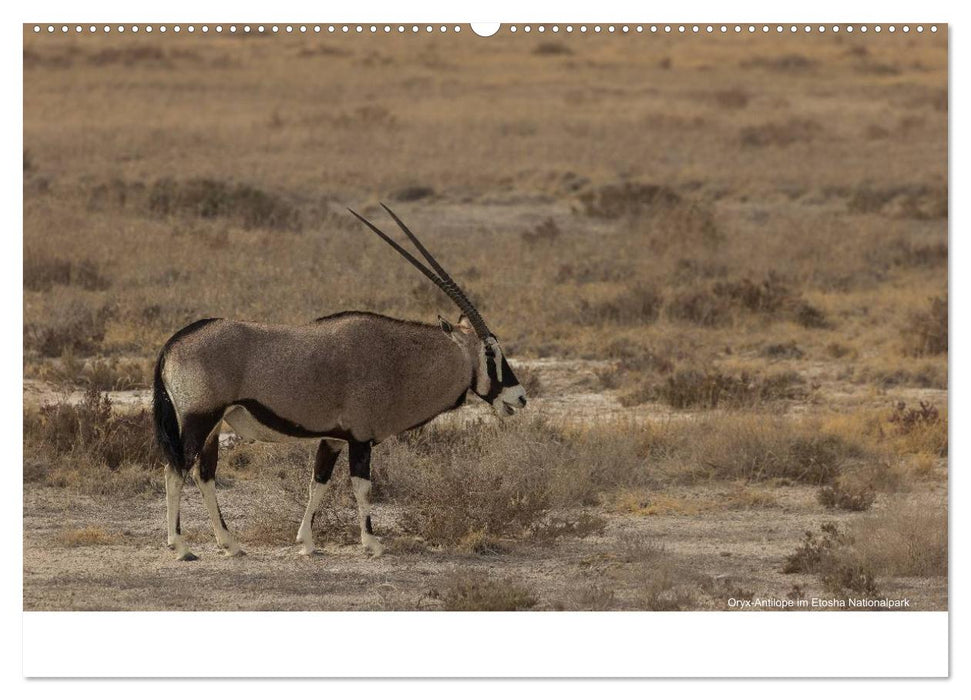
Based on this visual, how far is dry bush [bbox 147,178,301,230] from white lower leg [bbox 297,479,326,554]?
45.7 feet

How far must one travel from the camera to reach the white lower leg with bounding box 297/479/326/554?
30.4 feet

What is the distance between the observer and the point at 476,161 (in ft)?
99.2

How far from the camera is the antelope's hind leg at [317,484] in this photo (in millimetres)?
9273

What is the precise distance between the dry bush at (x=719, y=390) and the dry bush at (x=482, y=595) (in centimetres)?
550

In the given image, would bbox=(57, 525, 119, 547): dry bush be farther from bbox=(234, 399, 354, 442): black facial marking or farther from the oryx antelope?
bbox=(234, 399, 354, 442): black facial marking

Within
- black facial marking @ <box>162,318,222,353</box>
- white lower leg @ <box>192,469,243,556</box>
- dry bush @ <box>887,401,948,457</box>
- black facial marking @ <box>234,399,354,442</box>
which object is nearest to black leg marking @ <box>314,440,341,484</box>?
black facial marking @ <box>234,399,354,442</box>

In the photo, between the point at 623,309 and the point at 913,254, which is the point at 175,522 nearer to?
the point at 623,309

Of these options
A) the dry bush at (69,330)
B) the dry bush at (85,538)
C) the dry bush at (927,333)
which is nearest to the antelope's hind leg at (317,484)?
the dry bush at (85,538)

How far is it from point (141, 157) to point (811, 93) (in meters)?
17.1

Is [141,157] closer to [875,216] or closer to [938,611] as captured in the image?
[875,216]

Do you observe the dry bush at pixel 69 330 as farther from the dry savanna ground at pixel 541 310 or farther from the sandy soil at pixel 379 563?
the sandy soil at pixel 379 563

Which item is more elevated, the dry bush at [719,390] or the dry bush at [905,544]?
the dry bush at [905,544]

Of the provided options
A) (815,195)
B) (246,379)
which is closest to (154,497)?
(246,379)

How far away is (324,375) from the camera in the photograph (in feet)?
29.2
